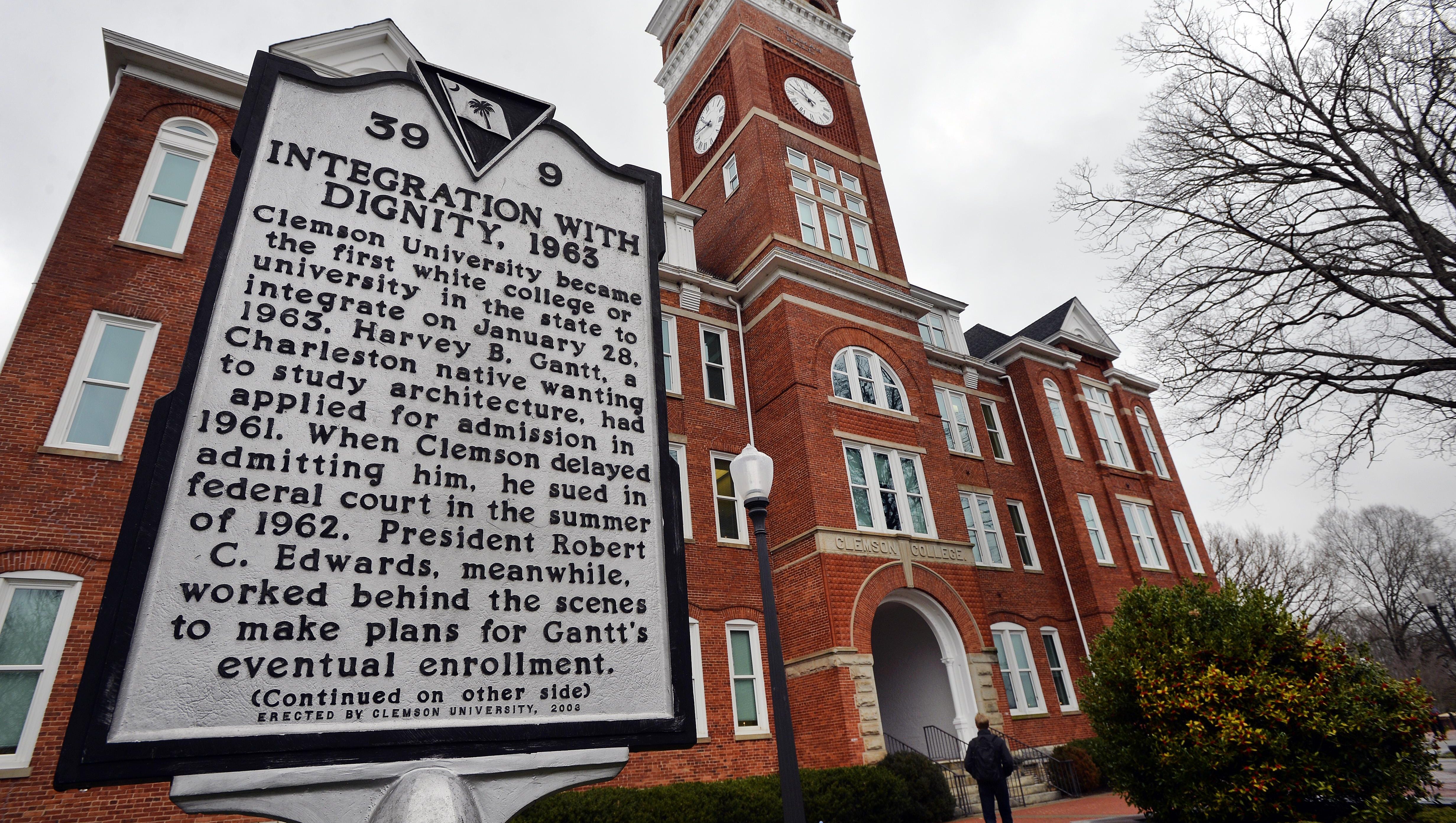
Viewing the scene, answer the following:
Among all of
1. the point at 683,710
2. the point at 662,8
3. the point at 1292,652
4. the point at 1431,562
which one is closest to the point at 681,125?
the point at 662,8

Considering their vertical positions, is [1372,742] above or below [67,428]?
below

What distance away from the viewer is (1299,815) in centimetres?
889

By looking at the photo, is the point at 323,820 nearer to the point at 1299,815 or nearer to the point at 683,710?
the point at 683,710

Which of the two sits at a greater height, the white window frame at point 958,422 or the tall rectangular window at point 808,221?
the tall rectangular window at point 808,221

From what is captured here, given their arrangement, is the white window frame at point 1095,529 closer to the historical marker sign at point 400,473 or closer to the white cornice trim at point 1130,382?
the white cornice trim at point 1130,382

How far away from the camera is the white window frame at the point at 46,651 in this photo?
957 centimetres

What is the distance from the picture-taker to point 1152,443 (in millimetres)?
29688

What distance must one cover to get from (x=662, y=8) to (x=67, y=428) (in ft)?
79.5

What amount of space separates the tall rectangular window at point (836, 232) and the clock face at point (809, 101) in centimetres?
363

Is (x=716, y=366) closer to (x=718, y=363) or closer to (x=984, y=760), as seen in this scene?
(x=718, y=363)

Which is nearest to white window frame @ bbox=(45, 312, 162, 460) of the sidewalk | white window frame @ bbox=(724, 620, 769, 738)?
white window frame @ bbox=(724, 620, 769, 738)

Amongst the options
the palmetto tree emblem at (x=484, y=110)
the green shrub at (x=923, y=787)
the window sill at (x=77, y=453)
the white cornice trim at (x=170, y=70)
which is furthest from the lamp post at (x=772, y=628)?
the white cornice trim at (x=170, y=70)

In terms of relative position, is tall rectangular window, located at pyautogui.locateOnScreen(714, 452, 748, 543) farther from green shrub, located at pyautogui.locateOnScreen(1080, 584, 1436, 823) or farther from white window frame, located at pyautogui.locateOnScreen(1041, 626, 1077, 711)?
white window frame, located at pyautogui.locateOnScreen(1041, 626, 1077, 711)

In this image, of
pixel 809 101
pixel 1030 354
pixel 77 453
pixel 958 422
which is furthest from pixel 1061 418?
pixel 77 453
